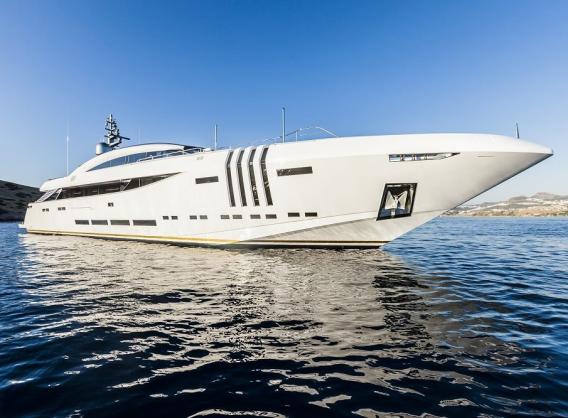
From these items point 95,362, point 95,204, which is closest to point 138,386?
point 95,362

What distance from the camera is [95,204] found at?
72.5 ft

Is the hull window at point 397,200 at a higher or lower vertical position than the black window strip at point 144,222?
higher

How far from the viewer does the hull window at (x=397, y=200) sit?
1366 centimetres

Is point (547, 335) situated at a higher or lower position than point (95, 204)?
lower

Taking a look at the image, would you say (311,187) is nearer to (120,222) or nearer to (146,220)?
(146,220)

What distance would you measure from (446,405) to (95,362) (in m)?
4.74

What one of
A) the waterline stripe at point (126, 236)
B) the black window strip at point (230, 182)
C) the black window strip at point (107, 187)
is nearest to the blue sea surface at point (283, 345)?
the black window strip at point (230, 182)

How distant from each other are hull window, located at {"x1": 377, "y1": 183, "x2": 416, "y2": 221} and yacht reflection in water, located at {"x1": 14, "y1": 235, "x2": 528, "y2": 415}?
182 inches

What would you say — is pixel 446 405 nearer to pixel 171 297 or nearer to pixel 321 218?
pixel 171 297

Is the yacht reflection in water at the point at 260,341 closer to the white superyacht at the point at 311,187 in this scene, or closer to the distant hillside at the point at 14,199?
the white superyacht at the point at 311,187

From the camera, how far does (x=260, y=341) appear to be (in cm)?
507

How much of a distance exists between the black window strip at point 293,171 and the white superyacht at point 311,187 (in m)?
0.05

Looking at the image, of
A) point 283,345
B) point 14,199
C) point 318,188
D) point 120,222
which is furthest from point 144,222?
point 14,199

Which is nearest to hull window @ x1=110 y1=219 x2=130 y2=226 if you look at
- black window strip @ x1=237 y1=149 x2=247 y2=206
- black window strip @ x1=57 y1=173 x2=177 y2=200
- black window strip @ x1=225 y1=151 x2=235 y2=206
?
black window strip @ x1=57 y1=173 x2=177 y2=200
